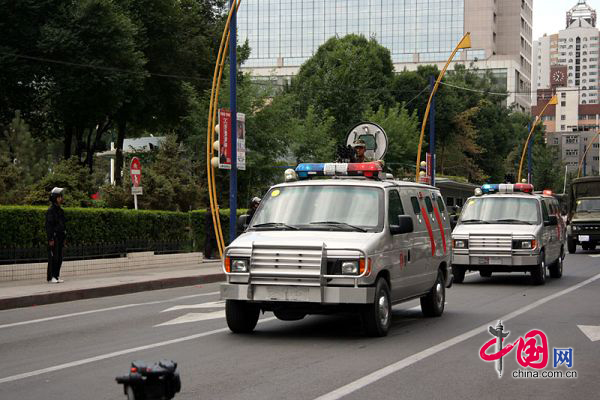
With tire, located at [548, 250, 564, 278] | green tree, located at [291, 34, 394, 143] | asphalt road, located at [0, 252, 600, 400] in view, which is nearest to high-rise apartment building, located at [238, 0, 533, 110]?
green tree, located at [291, 34, 394, 143]

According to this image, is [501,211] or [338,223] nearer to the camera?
[338,223]

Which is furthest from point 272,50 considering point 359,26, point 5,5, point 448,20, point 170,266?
point 170,266

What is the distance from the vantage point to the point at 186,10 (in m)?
53.8

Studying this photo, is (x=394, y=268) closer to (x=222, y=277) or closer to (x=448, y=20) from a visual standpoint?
(x=222, y=277)

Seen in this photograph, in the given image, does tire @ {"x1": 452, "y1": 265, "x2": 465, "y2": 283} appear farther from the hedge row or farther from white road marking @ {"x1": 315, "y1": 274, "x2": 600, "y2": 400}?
the hedge row

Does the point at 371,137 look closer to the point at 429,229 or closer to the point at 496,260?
the point at 496,260

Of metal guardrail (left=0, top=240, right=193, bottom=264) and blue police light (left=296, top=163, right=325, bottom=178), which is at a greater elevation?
blue police light (left=296, top=163, right=325, bottom=178)

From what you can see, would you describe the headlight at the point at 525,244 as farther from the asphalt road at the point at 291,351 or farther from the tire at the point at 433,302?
the tire at the point at 433,302

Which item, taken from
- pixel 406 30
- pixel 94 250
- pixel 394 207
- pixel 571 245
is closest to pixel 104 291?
pixel 94 250

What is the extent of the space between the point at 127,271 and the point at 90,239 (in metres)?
1.54

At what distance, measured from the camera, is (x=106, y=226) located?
78.3ft

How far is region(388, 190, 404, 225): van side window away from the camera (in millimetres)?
12180

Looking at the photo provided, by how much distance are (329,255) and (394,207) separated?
6.30ft

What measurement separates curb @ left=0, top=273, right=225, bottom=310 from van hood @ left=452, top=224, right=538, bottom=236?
635cm
